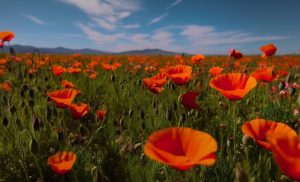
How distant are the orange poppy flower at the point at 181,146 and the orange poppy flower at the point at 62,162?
712 millimetres

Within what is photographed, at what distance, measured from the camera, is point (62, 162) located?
180 centimetres

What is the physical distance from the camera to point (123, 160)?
2371mm

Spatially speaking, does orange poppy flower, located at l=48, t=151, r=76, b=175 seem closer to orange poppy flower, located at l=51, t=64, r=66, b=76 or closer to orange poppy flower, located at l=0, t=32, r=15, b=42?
orange poppy flower, located at l=51, t=64, r=66, b=76

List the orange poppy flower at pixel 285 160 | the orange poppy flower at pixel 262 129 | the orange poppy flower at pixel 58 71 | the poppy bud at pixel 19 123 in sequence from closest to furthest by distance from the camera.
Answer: the orange poppy flower at pixel 285 160 < the orange poppy flower at pixel 262 129 < the poppy bud at pixel 19 123 < the orange poppy flower at pixel 58 71

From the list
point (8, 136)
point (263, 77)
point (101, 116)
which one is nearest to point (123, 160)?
point (101, 116)

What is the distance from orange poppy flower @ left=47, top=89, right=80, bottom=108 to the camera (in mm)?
2418

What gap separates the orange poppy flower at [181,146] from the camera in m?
1.05

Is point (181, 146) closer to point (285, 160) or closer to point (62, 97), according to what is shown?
point (285, 160)

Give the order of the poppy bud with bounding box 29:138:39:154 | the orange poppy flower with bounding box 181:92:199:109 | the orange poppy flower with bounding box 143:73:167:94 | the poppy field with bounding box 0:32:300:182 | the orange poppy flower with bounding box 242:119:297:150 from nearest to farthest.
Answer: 1. the poppy field with bounding box 0:32:300:182
2. the orange poppy flower with bounding box 242:119:297:150
3. the poppy bud with bounding box 29:138:39:154
4. the orange poppy flower with bounding box 181:92:199:109
5. the orange poppy flower with bounding box 143:73:167:94

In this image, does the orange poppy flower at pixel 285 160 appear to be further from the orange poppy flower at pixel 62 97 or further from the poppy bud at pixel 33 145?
the orange poppy flower at pixel 62 97

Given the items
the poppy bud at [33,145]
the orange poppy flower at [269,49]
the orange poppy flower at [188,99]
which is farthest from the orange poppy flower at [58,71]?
the orange poppy flower at [269,49]

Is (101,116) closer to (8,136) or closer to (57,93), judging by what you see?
(57,93)

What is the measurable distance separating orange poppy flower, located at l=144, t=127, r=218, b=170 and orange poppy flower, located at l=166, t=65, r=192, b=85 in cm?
133

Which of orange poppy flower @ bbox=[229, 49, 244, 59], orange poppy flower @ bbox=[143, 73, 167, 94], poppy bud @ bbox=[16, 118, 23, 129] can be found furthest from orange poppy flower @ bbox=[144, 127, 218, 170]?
orange poppy flower @ bbox=[229, 49, 244, 59]
